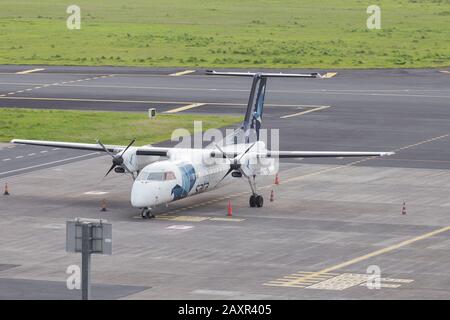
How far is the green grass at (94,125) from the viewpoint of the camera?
298 feet

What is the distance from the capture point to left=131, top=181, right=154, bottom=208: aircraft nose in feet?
206

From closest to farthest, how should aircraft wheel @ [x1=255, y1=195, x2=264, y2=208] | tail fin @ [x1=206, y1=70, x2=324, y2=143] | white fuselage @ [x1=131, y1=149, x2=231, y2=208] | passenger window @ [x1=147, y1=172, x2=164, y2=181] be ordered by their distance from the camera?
1. white fuselage @ [x1=131, y1=149, x2=231, y2=208]
2. passenger window @ [x1=147, y1=172, x2=164, y2=181]
3. aircraft wheel @ [x1=255, y1=195, x2=264, y2=208]
4. tail fin @ [x1=206, y1=70, x2=324, y2=143]

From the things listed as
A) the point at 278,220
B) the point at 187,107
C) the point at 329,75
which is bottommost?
the point at 278,220

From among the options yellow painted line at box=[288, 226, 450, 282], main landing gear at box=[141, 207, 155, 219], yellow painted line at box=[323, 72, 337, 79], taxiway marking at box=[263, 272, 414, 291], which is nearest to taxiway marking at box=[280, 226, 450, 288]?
yellow painted line at box=[288, 226, 450, 282]

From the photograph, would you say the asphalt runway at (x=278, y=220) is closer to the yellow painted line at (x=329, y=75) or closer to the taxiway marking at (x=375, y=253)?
the taxiway marking at (x=375, y=253)

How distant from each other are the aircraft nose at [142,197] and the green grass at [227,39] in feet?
220

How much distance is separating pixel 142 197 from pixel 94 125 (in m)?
32.9

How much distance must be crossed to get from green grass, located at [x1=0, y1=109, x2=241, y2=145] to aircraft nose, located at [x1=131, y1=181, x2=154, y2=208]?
84.3 feet

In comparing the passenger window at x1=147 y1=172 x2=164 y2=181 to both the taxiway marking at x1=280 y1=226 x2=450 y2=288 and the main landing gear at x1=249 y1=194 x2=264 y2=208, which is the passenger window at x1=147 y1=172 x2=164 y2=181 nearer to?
the main landing gear at x1=249 y1=194 x2=264 y2=208

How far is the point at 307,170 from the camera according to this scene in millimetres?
78375

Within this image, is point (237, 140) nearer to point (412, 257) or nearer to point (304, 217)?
point (304, 217)

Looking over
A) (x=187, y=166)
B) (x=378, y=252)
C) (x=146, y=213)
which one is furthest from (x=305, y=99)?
(x=378, y=252)

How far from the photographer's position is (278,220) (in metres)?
63.9

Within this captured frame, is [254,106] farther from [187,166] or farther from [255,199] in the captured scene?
[187,166]
